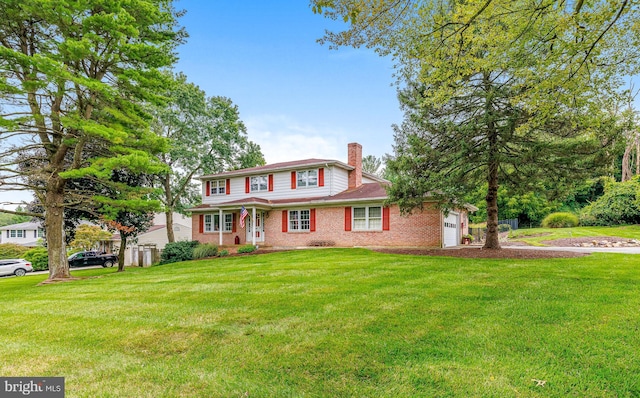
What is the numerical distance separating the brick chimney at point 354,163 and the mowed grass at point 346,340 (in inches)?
588

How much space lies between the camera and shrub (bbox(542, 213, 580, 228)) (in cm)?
2841

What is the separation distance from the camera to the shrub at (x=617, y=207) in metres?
25.6

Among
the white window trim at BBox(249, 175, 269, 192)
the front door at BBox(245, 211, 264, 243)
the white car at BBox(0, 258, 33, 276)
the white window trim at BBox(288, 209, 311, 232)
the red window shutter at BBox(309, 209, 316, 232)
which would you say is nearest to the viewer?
the red window shutter at BBox(309, 209, 316, 232)

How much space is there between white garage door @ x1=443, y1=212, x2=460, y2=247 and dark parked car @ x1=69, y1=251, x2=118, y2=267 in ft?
87.5

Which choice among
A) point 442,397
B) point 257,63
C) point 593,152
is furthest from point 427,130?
point 442,397

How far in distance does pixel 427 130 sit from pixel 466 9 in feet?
23.2

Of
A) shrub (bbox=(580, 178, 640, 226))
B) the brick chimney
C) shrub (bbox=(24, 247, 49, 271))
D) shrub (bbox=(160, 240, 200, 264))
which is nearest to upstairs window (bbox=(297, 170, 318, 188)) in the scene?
the brick chimney

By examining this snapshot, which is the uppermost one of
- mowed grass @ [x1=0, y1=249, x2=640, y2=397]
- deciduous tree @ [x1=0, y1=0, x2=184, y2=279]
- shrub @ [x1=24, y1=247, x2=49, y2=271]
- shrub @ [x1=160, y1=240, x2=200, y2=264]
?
deciduous tree @ [x1=0, y1=0, x2=184, y2=279]

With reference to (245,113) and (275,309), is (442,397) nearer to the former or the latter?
(275,309)

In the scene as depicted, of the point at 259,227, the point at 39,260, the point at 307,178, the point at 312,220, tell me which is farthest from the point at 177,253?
the point at 39,260

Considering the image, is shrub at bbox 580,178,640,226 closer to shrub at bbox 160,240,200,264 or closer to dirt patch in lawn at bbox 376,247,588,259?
dirt patch in lawn at bbox 376,247,588,259

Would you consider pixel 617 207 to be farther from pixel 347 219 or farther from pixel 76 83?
pixel 76 83

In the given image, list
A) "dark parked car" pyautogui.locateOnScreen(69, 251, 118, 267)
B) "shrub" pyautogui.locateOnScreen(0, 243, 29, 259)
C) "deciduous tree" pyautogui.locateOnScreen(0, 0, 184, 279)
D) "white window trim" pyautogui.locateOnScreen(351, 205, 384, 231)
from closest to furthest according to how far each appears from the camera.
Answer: "deciduous tree" pyautogui.locateOnScreen(0, 0, 184, 279)
"white window trim" pyautogui.locateOnScreen(351, 205, 384, 231)
"dark parked car" pyautogui.locateOnScreen(69, 251, 118, 267)
"shrub" pyautogui.locateOnScreen(0, 243, 29, 259)

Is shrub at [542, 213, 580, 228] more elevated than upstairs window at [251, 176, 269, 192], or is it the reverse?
upstairs window at [251, 176, 269, 192]
